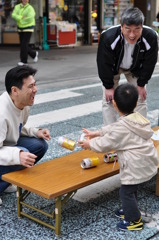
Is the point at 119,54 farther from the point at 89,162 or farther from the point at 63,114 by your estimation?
the point at 63,114

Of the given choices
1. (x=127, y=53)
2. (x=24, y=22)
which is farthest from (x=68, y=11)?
(x=127, y=53)

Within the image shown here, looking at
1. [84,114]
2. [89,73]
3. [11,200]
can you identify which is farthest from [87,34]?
[11,200]

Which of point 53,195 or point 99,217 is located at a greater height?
point 53,195

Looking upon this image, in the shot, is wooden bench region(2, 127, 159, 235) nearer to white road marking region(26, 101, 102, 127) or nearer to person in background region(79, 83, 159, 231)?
person in background region(79, 83, 159, 231)

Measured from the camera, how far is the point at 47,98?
337 inches

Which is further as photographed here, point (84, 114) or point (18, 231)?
point (84, 114)

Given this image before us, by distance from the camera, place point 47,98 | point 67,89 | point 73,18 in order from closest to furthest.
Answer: point 47,98
point 67,89
point 73,18

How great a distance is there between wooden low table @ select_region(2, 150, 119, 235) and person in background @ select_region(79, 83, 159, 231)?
0.26 m

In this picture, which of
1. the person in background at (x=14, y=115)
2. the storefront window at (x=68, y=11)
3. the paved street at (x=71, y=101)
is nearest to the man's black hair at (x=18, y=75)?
the person in background at (x=14, y=115)

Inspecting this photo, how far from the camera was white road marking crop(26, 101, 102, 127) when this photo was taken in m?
6.75

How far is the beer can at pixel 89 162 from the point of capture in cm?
359

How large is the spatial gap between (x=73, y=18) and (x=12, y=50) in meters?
3.82

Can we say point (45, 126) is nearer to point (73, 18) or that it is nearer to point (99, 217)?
point (99, 217)

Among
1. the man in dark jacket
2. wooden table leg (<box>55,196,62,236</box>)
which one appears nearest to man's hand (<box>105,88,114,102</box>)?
the man in dark jacket
